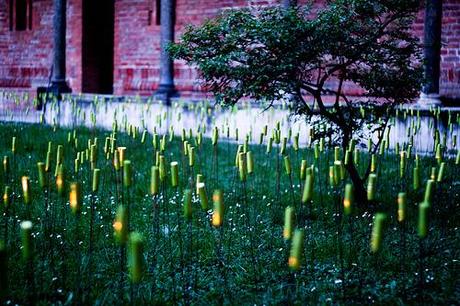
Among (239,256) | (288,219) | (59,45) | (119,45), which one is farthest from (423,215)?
(119,45)

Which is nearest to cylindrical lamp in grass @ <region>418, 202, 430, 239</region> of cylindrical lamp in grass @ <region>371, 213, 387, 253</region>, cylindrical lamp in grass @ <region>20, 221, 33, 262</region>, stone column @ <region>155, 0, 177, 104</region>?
cylindrical lamp in grass @ <region>371, 213, 387, 253</region>

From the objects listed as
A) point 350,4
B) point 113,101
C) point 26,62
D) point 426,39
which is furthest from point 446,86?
point 26,62

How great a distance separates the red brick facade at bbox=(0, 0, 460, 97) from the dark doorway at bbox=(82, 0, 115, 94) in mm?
216

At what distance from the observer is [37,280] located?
3.32 metres

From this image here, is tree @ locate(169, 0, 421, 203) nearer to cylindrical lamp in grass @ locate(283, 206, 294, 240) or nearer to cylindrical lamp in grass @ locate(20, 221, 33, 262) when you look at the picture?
cylindrical lamp in grass @ locate(283, 206, 294, 240)

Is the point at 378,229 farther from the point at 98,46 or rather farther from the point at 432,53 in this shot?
the point at 98,46

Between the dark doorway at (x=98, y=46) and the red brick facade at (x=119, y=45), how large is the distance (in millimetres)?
216

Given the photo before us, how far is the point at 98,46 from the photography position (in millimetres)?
17406

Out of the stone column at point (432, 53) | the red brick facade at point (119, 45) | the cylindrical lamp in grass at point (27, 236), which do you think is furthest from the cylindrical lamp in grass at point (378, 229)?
the red brick facade at point (119, 45)

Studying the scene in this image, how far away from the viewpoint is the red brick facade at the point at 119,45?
14.8m

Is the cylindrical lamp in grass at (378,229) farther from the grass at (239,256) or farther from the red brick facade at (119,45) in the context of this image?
the red brick facade at (119,45)

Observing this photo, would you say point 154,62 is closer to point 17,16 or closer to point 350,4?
point 17,16

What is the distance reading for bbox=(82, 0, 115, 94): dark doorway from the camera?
16.9m

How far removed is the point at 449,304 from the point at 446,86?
8.87m
